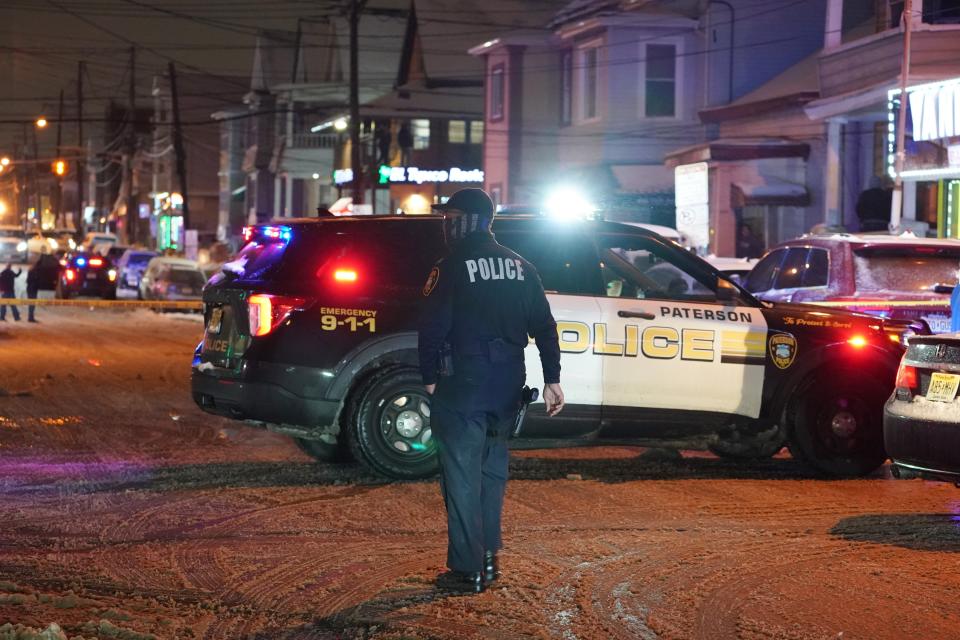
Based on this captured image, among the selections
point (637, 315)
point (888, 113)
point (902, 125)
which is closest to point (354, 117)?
point (888, 113)

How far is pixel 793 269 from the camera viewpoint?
1409cm

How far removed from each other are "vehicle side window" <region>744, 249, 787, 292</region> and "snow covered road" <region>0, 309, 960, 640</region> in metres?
3.97

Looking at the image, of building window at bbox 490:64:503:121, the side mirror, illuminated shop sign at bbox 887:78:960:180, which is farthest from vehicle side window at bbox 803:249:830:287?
building window at bbox 490:64:503:121

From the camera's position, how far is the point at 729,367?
9.74 meters

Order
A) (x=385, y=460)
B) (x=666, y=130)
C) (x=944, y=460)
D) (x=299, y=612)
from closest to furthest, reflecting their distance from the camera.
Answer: (x=299, y=612), (x=944, y=460), (x=385, y=460), (x=666, y=130)

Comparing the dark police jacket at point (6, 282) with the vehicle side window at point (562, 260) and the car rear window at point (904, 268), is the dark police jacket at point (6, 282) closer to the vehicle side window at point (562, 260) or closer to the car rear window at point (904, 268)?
the car rear window at point (904, 268)

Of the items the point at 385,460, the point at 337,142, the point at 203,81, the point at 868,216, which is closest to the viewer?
the point at 385,460

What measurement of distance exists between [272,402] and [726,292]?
3.29m

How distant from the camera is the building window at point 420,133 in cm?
4953

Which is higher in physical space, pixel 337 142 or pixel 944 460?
pixel 337 142

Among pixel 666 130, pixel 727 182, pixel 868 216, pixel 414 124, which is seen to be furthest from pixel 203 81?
pixel 868 216

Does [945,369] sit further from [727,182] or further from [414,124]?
[414,124]

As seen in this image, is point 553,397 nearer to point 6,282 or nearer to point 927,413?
point 927,413

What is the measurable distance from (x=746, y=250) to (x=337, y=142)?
2864cm
